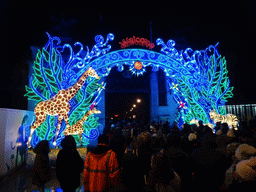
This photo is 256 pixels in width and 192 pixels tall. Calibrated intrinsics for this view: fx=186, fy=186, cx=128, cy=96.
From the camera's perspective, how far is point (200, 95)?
1106cm

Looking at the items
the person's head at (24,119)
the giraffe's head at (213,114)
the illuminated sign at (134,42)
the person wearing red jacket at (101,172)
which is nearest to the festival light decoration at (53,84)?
the person's head at (24,119)

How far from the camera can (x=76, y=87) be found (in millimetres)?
8312

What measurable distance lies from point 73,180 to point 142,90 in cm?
1358

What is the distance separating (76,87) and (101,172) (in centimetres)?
601

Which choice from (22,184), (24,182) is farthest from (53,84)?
(22,184)

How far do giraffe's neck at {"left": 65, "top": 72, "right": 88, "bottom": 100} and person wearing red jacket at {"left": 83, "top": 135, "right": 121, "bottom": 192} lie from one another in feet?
18.5

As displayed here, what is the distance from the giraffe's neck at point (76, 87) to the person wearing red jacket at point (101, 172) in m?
5.63

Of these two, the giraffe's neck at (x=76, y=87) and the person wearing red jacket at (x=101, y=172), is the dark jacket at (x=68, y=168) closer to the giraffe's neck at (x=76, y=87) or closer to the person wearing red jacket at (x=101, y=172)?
the person wearing red jacket at (x=101, y=172)

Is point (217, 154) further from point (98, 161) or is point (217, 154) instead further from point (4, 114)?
point (4, 114)

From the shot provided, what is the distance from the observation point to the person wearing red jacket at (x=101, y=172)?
110 inches

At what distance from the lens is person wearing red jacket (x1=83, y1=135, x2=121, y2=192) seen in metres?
2.80

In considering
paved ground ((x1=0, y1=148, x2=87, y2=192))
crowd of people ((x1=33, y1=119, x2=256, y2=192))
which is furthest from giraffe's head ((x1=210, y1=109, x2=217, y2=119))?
crowd of people ((x1=33, y1=119, x2=256, y2=192))

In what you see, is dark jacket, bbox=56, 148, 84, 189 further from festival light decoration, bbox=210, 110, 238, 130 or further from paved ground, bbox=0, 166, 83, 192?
festival light decoration, bbox=210, 110, 238, 130

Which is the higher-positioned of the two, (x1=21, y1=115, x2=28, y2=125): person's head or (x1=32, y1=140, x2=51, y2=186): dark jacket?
(x1=21, y1=115, x2=28, y2=125): person's head
